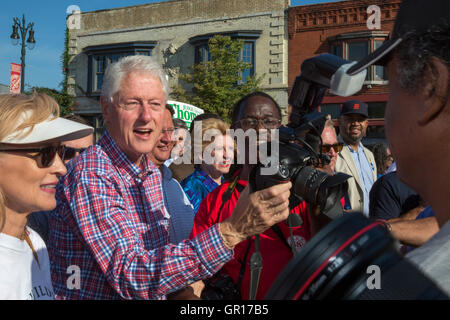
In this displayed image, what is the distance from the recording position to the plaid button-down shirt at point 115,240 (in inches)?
58.8

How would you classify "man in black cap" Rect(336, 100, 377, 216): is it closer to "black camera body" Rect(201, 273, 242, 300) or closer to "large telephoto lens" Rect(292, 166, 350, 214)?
"black camera body" Rect(201, 273, 242, 300)

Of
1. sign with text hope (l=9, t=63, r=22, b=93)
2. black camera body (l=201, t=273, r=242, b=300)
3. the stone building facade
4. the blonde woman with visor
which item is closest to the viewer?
the blonde woman with visor

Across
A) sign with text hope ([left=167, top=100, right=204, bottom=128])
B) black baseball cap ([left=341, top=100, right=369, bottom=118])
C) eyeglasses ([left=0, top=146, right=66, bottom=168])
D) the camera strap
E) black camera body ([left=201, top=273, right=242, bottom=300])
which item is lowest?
black camera body ([left=201, top=273, right=242, bottom=300])

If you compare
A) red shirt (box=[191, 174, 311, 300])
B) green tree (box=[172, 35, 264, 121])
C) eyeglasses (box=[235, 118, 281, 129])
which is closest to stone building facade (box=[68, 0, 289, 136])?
green tree (box=[172, 35, 264, 121])

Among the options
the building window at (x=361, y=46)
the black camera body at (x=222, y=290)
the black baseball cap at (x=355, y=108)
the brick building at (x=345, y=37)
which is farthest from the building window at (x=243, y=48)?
the black camera body at (x=222, y=290)

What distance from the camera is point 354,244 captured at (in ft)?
2.18

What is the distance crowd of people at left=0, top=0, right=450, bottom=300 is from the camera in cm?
88

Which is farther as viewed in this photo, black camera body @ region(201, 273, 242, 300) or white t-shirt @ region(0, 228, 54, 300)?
black camera body @ region(201, 273, 242, 300)

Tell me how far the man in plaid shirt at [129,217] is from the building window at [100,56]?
18797mm

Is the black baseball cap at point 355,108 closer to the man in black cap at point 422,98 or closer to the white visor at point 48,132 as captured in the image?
the white visor at point 48,132

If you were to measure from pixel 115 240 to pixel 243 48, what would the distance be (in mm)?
17629

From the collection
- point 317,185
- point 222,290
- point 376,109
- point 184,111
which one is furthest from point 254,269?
point 376,109

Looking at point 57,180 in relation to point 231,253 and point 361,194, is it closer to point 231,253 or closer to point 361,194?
point 231,253

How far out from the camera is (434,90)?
0.85 m
